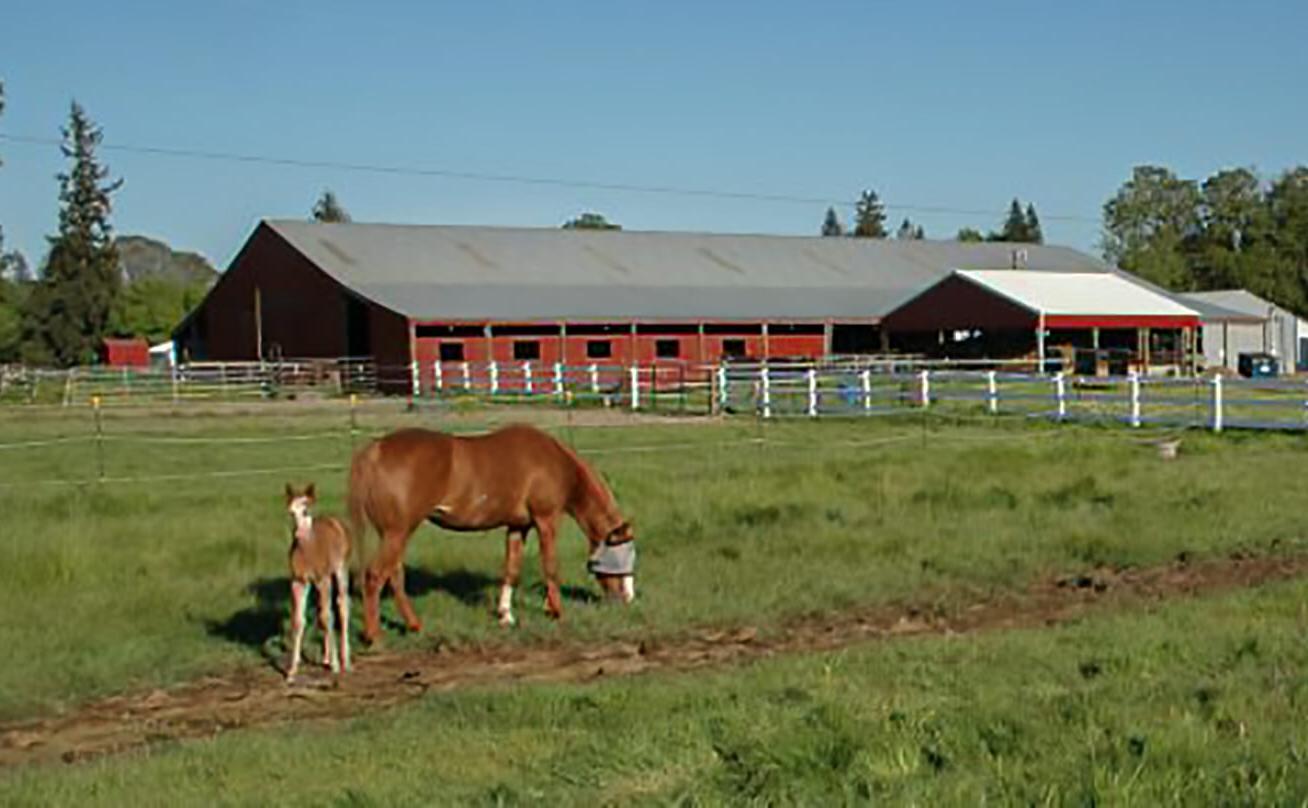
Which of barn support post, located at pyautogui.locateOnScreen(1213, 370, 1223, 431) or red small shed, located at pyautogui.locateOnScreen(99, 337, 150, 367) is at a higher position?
red small shed, located at pyautogui.locateOnScreen(99, 337, 150, 367)

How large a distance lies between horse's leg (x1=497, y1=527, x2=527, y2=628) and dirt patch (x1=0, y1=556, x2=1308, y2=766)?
67cm

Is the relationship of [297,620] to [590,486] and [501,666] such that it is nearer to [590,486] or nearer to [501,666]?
[501,666]

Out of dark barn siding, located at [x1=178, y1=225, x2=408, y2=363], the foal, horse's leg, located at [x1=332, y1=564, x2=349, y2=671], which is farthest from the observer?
dark barn siding, located at [x1=178, y1=225, x2=408, y2=363]

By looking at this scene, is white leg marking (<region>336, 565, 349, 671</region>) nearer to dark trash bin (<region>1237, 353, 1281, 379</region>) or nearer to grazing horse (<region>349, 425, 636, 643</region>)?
grazing horse (<region>349, 425, 636, 643</region>)

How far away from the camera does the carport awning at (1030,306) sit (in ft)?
184

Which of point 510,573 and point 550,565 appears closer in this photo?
point 510,573

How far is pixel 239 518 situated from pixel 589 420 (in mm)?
18684

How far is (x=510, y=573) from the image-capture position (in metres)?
11.5

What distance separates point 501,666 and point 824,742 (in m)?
3.98

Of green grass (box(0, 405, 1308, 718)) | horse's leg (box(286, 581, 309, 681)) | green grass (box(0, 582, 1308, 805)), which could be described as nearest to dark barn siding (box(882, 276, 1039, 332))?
green grass (box(0, 405, 1308, 718))

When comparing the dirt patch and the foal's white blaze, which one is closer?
the dirt patch

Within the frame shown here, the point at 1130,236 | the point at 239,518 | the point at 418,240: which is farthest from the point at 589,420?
the point at 1130,236

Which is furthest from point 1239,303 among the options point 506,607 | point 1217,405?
point 506,607

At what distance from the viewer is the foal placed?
32.1 ft
